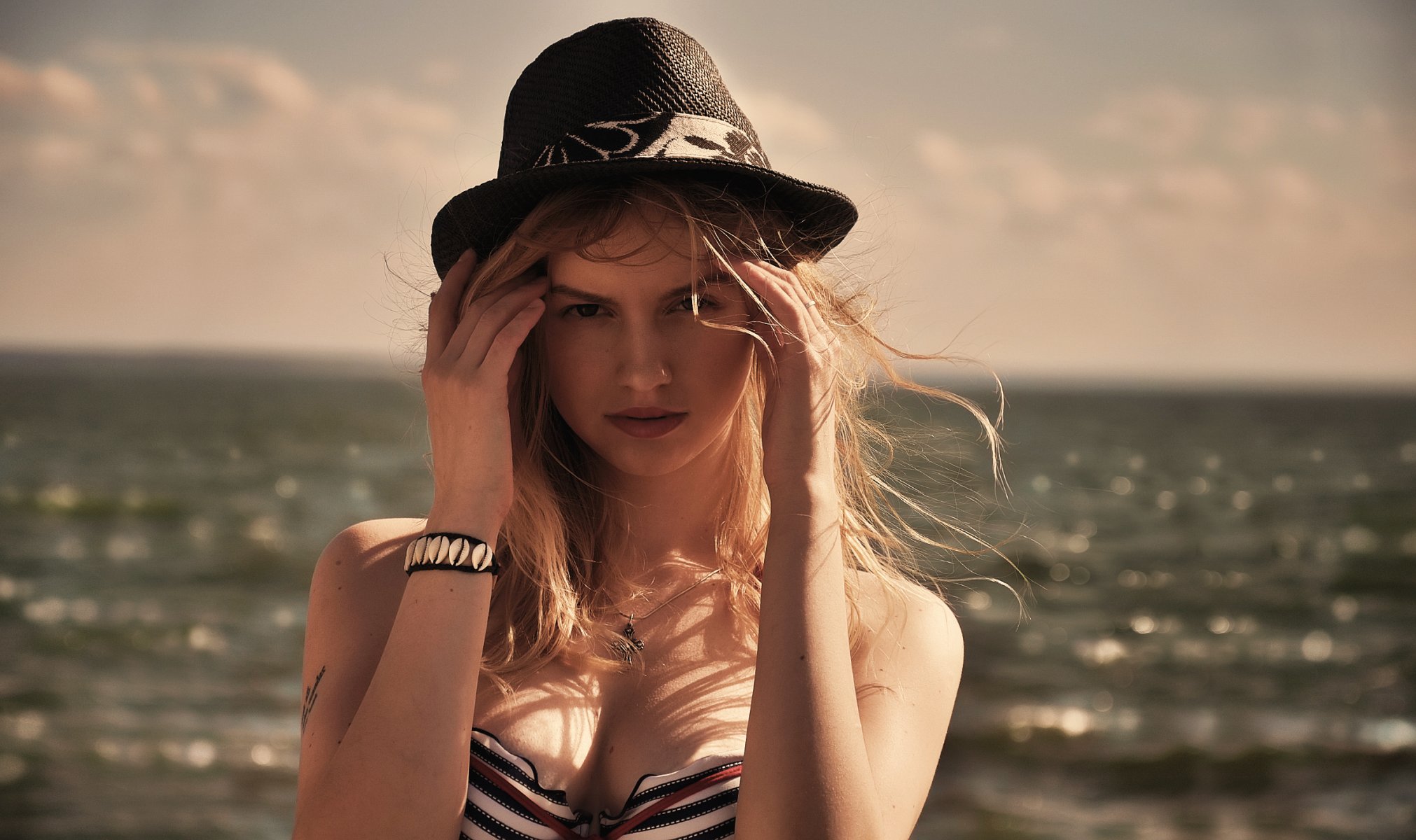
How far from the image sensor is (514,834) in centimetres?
198

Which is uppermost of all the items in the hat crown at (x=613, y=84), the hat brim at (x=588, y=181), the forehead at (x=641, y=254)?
the hat crown at (x=613, y=84)

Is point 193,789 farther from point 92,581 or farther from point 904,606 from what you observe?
point 92,581

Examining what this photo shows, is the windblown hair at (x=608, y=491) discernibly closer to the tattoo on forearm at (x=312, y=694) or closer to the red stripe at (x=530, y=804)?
the red stripe at (x=530, y=804)

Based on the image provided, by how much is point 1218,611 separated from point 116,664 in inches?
574

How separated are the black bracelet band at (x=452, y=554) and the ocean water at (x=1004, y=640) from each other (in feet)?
3.11

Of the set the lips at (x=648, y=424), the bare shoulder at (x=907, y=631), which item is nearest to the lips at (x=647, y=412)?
the lips at (x=648, y=424)

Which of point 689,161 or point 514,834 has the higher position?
point 689,161

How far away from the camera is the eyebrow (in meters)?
2.13

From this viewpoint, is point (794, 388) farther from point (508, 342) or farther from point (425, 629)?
point (425, 629)

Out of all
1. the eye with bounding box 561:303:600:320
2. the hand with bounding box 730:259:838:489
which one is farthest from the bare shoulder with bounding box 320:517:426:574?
the hand with bounding box 730:259:838:489

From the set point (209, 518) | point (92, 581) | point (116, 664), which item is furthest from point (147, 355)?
point (116, 664)

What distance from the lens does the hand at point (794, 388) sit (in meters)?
2.09

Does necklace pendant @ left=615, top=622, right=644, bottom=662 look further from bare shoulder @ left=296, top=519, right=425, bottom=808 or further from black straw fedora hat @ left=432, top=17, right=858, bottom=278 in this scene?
black straw fedora hat @ left=432, top=17, right=858, bottom=278

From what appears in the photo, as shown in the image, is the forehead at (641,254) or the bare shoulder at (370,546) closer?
the forehead at (641,254)
